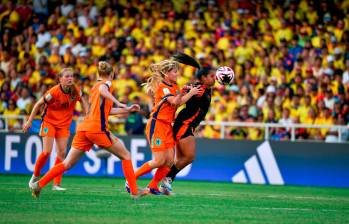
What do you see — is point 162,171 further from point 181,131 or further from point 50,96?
point 50,96

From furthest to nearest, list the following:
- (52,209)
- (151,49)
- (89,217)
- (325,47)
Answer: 1. (151,49)
2. (325,47)
3. (52,209)
4. (89,217)

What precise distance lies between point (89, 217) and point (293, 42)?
45.5ft

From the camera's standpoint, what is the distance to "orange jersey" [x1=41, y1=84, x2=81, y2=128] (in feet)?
46.6

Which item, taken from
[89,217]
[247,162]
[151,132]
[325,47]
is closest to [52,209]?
[89,217]

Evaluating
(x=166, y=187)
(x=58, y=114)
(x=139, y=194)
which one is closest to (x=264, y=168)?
(x=166, y=187)

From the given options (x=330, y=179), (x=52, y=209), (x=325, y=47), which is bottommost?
(x=330, y=179)

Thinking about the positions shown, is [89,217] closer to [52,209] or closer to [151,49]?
[52,209]

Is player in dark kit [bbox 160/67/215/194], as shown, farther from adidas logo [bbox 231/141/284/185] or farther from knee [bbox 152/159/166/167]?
adidas logo [bbox 231/141/284/185]

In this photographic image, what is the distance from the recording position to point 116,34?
25078 mm

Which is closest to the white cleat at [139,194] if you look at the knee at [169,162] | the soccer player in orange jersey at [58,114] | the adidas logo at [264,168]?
the knee at [169,162]

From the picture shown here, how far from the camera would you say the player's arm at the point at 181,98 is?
1256 centimetres

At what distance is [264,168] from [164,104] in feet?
25.1

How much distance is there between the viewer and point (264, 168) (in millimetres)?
20031

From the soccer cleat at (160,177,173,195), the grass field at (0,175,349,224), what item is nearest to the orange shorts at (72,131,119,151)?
the grass field at (0,175,349,224)
